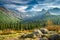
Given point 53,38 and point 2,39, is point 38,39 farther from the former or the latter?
point 2,39

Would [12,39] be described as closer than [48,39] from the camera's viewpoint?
Yes

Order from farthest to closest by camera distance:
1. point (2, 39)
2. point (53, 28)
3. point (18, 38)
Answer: point (53, 28) → point (18, 38) → point (2, 39)

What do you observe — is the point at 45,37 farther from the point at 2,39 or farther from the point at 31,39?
the point at 2,39

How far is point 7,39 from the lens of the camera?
970 cm

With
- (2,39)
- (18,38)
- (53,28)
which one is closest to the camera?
(2,39)

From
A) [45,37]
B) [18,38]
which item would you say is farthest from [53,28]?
[18,38]

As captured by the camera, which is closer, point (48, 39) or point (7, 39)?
point (7, 39)

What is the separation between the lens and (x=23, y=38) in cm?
1046

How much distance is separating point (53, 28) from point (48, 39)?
5.40 meters

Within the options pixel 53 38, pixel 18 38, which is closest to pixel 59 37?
pixel 53 38

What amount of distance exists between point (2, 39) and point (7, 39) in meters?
0.31

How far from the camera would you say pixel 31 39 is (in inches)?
393

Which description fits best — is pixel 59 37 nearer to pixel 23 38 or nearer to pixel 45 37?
pixel 45 37

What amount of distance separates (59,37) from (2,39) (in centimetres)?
364
